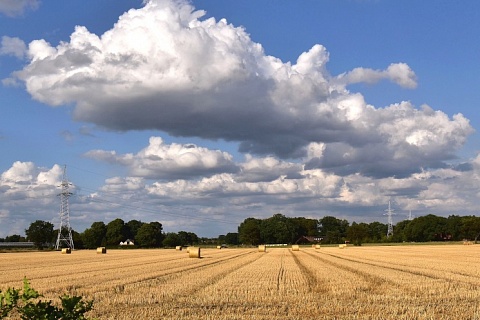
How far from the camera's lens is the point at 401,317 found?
14.2 m

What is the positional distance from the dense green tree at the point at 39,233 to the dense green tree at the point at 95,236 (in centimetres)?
1093

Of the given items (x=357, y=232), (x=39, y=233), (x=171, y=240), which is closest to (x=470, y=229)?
(x=357, y=232)

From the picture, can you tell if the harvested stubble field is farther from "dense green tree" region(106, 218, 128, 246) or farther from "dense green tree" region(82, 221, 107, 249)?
"dense green tree" region(106, 218, 128, 246)

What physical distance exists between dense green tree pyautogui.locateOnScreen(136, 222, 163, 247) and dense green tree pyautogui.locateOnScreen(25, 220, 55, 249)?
26.8m

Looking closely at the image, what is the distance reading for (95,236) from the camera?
573 feet

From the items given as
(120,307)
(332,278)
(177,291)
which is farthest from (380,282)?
(120,307)

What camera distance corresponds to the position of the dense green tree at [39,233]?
167375 mm

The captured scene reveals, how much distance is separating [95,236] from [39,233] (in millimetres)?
16401

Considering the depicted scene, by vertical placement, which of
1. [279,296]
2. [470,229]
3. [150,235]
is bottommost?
[279,296]

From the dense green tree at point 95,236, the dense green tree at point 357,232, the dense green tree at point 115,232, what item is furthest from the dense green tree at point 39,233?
the dense green tree at point 357,232

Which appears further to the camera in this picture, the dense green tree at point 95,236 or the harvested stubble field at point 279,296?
the dense green tree at point 95,236

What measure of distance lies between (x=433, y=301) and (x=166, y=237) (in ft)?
563

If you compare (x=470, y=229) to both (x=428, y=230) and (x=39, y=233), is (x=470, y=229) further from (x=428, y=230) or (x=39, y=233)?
(x=39, y=233)

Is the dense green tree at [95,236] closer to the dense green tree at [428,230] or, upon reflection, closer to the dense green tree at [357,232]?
the dense green tree at [357,232]
